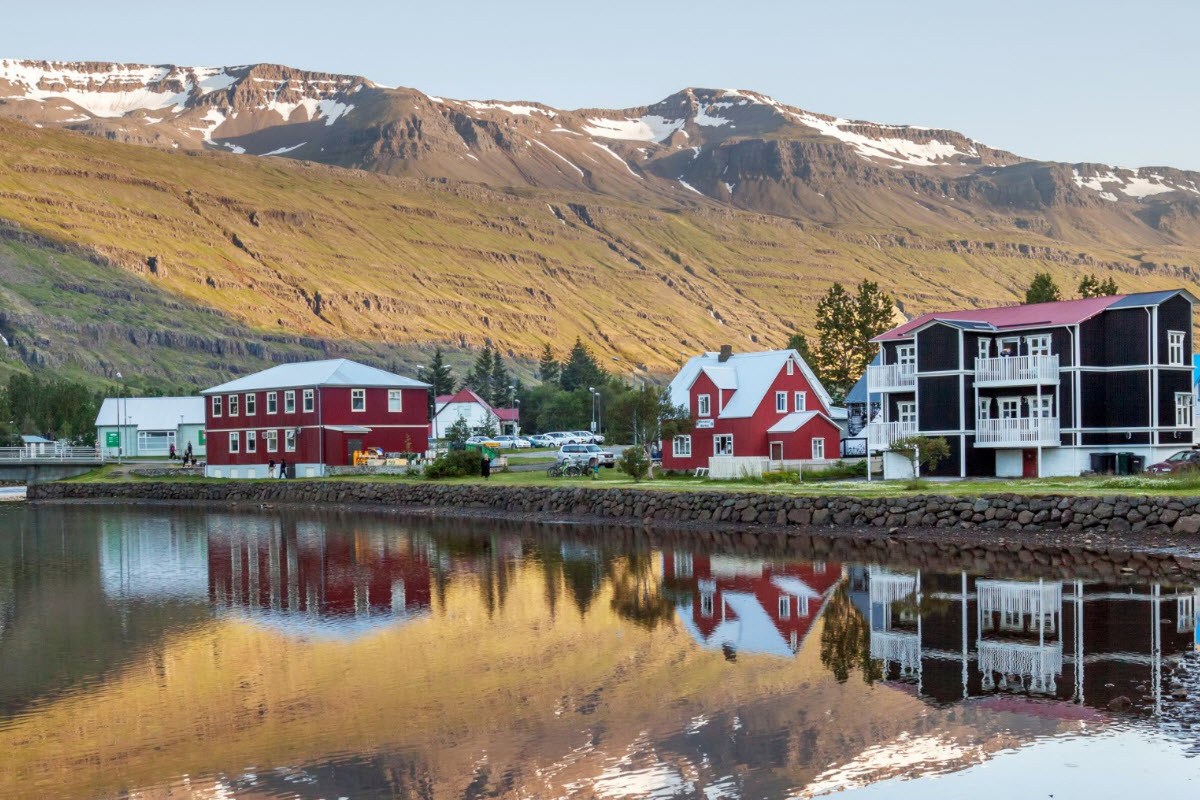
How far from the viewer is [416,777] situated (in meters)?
16.7

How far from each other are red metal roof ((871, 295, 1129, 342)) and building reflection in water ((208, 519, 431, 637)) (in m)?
26.5

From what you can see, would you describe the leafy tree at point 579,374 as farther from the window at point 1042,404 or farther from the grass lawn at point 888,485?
the window at point 1042,404

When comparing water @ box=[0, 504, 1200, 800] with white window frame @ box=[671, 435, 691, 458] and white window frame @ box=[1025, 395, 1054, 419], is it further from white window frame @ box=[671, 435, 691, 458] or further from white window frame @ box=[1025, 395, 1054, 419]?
white window frame @ box=[671, 435, 691, 458]

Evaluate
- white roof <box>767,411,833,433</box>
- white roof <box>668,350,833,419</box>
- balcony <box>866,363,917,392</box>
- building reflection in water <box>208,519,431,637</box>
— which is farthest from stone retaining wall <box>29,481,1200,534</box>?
white roof <box>767,411,833,433</box>

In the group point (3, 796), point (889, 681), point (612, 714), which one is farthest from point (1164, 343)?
point (3, 796)

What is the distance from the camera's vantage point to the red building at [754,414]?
6938 cm

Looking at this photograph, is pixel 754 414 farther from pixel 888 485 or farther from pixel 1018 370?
pixel 1018 370

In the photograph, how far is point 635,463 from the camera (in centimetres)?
6356

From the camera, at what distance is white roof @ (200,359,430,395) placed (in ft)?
283

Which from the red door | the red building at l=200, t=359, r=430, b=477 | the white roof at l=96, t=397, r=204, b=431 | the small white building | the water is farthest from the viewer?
the white roof at l=96, t=397, r=204, b=431

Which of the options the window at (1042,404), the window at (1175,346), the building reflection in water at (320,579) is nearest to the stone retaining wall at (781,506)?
the building reflection in water at (320,579)

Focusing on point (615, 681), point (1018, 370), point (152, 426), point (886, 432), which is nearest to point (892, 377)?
point (886, 432)

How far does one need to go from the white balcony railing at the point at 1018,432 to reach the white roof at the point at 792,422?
1404cm

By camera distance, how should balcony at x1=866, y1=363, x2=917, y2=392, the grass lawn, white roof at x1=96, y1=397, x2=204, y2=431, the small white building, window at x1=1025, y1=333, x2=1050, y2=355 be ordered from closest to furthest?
the grass lawn
window at x1=1025, y1=333, x2=1050, y2=355
balcony at x1=866, y1=363, x2=917, y2=392
the small white building
white roof at x1=96, y1=397, x2=204, y2=431
